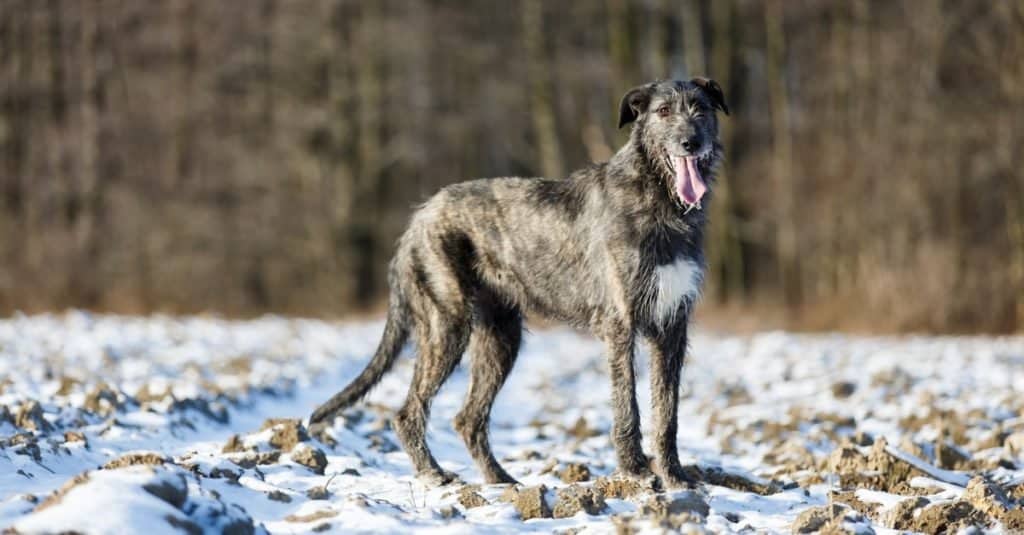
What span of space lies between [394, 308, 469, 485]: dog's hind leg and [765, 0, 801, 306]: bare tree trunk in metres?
18.4

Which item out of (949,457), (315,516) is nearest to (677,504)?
(315,516)

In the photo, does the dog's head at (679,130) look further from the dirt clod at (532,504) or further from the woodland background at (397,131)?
the woodland background at (397,131)

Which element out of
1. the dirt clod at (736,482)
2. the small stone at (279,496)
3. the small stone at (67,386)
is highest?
the small stone at (279,496)

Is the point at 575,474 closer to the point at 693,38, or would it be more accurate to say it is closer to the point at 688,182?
the point at 688,182

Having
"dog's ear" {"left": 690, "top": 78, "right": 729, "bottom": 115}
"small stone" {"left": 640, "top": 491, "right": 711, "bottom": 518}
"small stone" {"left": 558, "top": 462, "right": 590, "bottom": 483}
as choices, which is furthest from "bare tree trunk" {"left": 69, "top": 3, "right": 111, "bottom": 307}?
"small stone" {"left": 640, "top": 491, "right": 711, "bottom": 518}

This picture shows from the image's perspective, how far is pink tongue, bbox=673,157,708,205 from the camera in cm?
568

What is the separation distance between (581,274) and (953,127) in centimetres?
1584

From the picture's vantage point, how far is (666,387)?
19.5ft

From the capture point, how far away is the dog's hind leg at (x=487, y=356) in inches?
258

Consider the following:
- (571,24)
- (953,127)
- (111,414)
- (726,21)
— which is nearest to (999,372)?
(111,414)

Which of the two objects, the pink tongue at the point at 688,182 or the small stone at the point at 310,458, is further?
the small stone at the point at 310,458

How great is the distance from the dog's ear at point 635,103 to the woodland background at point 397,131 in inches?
575

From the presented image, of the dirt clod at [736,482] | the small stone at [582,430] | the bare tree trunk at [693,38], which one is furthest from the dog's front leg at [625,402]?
the bare tree trunk at [693,38]

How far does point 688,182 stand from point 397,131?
76.8 feet
